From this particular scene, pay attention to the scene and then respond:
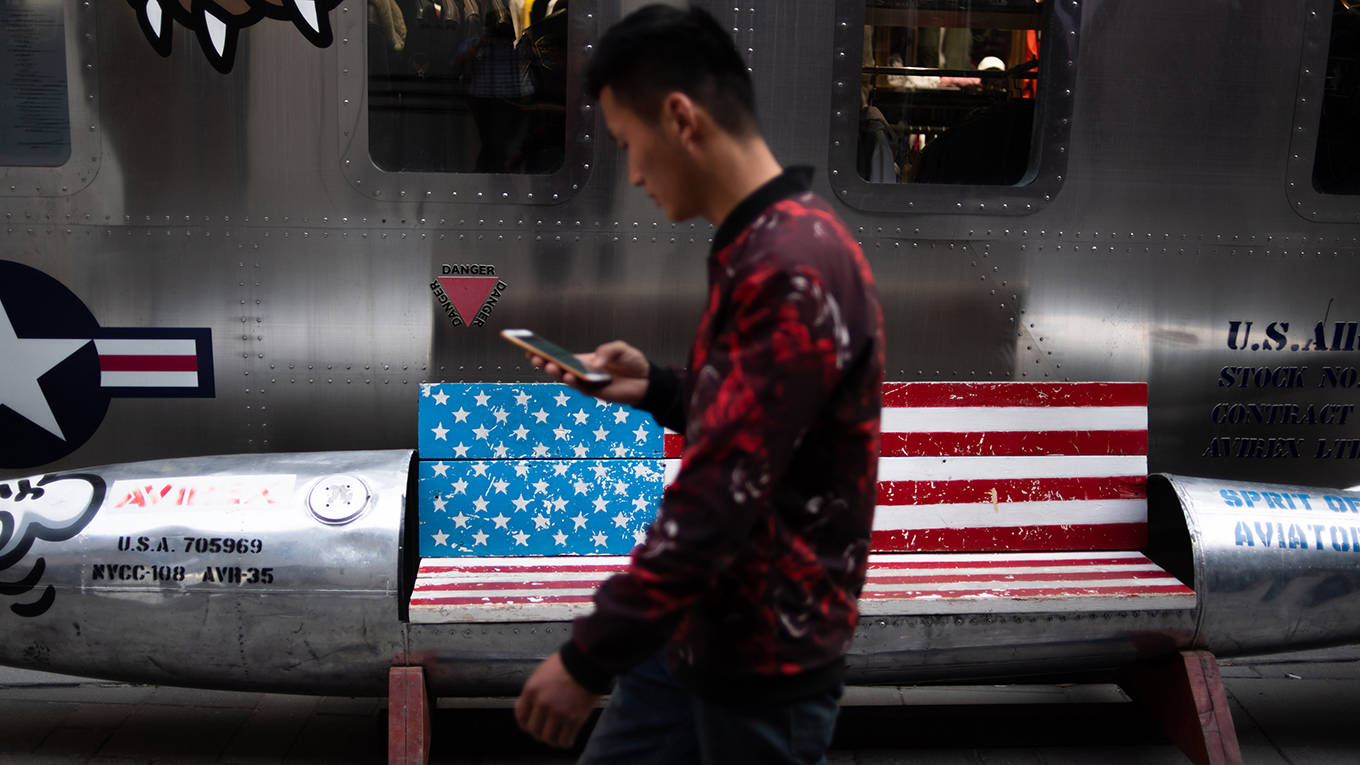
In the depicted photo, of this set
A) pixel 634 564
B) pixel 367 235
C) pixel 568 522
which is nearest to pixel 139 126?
pixel 367 235

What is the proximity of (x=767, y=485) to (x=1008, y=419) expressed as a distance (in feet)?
8.58

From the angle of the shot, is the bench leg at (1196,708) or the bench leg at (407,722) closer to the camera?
the bench leg at (407,722)

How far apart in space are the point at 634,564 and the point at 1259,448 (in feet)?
11.1

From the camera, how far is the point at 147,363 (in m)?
3.59

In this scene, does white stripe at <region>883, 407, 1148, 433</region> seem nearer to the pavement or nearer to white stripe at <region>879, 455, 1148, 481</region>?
white stripe at <region>879, 455, 1148, 481</region>

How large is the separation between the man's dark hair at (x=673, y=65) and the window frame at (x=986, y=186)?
6.84ft

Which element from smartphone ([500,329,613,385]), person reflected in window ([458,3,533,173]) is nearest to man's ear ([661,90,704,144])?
smartphone ([500,329,613,385])

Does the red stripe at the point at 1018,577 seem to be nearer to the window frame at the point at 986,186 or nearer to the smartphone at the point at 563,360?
the window frame at the point at 986,186

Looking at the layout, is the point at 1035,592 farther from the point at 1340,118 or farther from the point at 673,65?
the point at 673,65

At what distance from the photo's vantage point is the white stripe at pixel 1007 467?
12.5 ft

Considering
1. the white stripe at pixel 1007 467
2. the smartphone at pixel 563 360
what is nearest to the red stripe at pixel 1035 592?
the white stripe at pixel 1007 467

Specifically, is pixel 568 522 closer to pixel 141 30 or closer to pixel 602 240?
pixel 602 240

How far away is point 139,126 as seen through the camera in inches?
138

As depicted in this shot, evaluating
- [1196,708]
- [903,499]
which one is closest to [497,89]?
[903,499]
